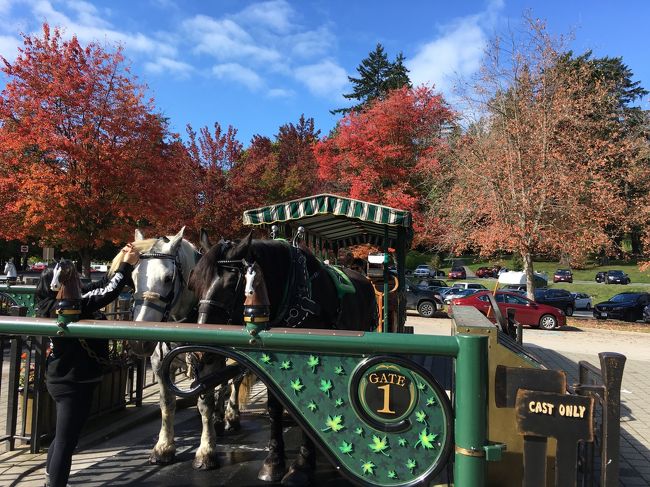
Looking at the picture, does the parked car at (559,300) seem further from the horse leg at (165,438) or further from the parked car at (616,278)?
the horse leg at (165,438)

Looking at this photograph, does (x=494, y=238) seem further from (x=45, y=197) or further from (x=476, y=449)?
(x=476, y=449)

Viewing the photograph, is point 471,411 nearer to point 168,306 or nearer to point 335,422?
point 335,422

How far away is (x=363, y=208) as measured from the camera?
6102mm

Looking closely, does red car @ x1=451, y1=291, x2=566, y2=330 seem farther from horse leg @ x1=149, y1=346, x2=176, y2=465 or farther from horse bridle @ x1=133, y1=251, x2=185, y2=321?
horse bridle @ x1=133, y1=251, x2=185, y2=321

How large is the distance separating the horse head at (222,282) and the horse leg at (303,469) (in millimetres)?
1244

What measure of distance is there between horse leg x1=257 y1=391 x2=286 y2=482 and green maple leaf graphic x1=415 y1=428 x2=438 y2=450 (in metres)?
2.25

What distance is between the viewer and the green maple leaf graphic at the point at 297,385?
186 centimetres

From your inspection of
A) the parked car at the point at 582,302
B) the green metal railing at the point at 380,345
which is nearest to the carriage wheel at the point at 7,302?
the green metal railing at the point at 380,345

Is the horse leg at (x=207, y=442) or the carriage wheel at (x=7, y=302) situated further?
the carriage wheel at (x=7, y=302)

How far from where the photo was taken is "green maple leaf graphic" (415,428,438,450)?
1.78m

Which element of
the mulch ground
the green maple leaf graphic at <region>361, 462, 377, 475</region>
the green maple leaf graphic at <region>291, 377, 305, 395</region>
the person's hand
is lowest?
the mulch ground

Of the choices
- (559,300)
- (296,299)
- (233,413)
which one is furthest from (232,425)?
(559,300)

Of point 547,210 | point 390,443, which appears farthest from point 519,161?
point 390,443

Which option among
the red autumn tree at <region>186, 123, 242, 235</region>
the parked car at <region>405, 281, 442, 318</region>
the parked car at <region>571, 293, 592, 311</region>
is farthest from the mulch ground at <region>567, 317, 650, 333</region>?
the red autumn tree at <region>186, 123, 242, 235</region>
